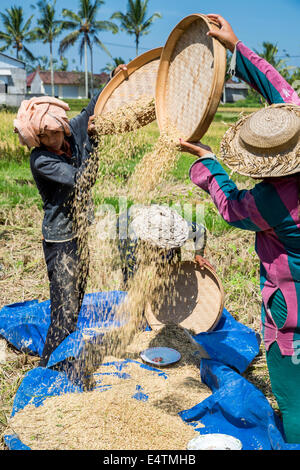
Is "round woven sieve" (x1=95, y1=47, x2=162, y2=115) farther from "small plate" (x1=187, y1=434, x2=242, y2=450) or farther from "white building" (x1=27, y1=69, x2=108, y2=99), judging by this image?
"white building" (x1=27, y1=69, x2=108, y2=99)

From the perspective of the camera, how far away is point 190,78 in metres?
2.24

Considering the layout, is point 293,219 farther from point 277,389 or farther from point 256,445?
point 256,445

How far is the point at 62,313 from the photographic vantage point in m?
2.54

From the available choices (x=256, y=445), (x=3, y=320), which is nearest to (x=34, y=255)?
(x=3, y=320)

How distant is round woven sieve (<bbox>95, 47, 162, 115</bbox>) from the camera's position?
2.68 meters

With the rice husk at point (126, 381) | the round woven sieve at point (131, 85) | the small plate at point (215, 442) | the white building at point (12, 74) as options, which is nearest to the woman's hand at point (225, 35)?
the rice husk at point (126, 381)

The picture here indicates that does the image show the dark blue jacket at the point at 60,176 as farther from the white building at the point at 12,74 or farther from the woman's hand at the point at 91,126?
the white building at the point at 12,74

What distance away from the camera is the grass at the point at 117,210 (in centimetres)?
271

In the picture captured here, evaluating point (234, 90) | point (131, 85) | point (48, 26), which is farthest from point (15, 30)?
point (131, 85)

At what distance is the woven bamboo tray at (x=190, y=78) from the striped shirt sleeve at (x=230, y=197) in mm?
322

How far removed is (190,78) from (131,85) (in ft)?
2.05

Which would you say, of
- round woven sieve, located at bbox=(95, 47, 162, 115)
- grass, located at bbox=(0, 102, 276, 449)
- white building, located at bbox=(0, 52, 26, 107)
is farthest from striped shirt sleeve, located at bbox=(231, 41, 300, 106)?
white building, located at bbox=(0, 52, 26, 107)

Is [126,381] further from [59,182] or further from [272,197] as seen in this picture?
[272,197]

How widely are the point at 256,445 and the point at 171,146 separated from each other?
143 centimetres
